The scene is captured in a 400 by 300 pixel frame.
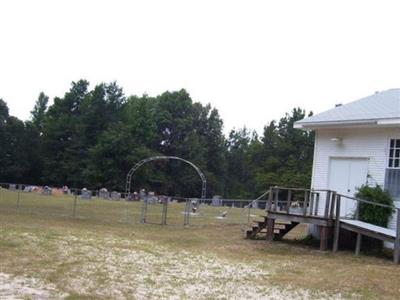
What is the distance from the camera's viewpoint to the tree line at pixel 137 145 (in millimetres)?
77625

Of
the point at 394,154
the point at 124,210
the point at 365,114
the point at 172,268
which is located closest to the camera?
the point at 172,268

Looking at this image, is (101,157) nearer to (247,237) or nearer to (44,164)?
(44,164)

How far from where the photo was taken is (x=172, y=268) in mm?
11672

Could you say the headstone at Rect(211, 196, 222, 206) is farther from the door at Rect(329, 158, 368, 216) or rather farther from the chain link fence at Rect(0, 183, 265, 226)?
the door at Rect(329, 158, 368, 216)

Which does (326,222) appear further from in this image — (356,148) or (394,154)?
(356,148)

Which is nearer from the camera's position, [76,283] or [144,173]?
[76,283]

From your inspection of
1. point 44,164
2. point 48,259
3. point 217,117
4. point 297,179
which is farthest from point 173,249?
point 217,117

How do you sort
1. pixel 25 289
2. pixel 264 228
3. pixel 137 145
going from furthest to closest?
pixel 137 145, pixel 264 228, pixel 25 289

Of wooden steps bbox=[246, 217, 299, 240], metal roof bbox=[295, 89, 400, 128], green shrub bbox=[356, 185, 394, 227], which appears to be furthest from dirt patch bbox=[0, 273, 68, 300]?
metal roof bbox=[295, 89, 400, 128]

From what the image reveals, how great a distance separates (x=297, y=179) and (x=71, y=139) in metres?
32.0

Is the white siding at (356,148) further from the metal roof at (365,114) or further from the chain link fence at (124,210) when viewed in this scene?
the chain link fence at (124,210)

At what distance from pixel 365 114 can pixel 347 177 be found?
2209 millimetres

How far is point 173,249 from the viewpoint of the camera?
15.0 metres

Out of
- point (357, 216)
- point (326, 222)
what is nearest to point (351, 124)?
point (357, 216)
